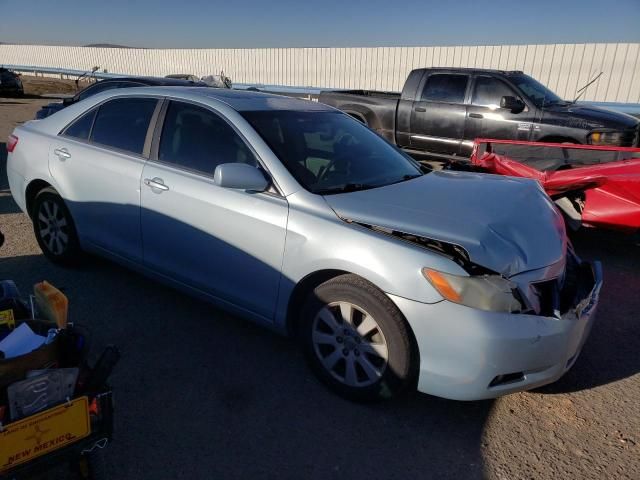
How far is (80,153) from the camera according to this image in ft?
13.2

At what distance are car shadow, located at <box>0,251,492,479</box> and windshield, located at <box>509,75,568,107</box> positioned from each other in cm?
689

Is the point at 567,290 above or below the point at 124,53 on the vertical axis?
below

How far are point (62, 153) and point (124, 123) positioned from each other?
691 mm

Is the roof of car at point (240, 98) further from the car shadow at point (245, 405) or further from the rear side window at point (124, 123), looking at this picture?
the car shadow at point (245, 405)

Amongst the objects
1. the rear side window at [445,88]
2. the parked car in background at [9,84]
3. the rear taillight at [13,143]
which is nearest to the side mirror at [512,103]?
the rear side window at [445,88]

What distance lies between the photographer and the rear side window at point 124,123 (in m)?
3.75

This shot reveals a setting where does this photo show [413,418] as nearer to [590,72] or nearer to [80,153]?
[80,153]

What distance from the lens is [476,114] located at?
8.64 metres

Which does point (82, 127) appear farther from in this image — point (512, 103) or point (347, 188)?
point (512, 103)

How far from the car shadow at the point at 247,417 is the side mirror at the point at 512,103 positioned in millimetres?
6437

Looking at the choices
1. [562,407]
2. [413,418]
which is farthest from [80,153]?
[562,407]

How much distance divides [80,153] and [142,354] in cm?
183

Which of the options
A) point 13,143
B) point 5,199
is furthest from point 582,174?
point 5,199

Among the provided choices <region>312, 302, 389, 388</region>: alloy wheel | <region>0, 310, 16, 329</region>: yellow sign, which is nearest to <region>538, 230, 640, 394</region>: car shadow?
<region>312, 302, 389, 388</region>: alloy wheel
